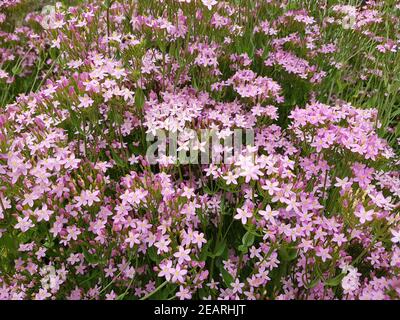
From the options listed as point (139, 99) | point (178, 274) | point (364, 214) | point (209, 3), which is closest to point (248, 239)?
point (178, 274)

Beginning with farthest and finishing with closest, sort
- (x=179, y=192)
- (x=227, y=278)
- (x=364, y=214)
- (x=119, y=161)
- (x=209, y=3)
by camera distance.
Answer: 1. (x=209, y=3)
2. (x=119, y=161)
3. (x=227, y=278)
4. (x=179, y=192)
5. (x=364, y=214)

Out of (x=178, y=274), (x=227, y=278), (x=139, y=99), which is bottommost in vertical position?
(x=227, y=278)

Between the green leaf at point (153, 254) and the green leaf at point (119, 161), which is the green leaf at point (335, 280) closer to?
the green leaf at point (153, 254)

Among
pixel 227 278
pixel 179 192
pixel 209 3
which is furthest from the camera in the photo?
pixel 209 3

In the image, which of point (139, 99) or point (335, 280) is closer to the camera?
point (335, 280)

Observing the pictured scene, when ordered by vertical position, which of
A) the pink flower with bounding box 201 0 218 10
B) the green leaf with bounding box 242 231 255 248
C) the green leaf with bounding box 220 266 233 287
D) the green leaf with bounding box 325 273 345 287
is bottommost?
the green leaf with bounding box 220 266 233 287

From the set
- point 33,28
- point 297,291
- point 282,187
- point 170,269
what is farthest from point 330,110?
point 33,28

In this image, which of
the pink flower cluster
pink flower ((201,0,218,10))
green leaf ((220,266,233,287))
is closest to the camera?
the pink flower cluster

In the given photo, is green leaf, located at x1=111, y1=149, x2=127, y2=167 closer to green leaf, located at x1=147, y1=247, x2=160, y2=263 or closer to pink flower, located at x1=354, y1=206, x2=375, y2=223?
green leaf, located at x1=147, y1=247, x2=160, y2=263

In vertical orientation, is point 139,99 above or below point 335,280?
above

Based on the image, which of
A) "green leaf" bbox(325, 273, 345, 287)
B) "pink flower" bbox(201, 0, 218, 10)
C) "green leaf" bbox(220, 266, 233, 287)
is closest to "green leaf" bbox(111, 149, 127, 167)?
"green leaf" bbox(220, 266, 233, 287)

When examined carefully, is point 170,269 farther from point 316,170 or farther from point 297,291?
point 316,170

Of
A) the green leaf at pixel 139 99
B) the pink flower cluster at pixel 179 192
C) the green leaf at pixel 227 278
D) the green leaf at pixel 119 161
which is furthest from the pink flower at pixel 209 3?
the green leaf at pixel 227 278

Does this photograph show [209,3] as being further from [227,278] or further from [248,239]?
[227,278]
